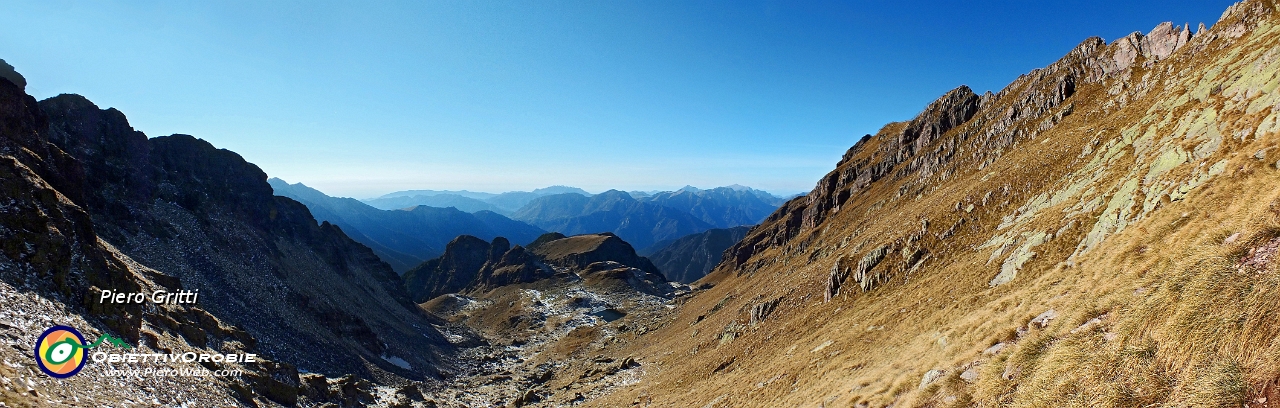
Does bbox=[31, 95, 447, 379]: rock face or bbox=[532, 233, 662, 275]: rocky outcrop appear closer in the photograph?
bbox=[31, 95, 447, 379]: rock face

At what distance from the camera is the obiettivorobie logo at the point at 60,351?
63.3 ft

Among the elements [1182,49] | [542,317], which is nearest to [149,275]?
[542,317]

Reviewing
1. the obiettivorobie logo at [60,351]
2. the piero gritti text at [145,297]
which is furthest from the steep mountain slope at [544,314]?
the obiettivorobie logo at [60,351]

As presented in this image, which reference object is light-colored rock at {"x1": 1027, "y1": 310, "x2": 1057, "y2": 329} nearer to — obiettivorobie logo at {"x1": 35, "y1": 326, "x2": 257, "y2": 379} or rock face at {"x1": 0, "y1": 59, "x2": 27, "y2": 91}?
obiettivorobie logo at {"x1": 35, "y1": 326, "x2": 257, "y2": 379}

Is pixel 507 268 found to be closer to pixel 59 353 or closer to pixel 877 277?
pixel 877 277

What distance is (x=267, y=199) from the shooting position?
9619 cm

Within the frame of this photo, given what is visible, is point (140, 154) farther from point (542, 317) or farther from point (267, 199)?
point (542, 317)

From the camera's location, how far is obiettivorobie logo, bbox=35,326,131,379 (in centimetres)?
1928

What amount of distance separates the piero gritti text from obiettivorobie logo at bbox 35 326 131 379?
6.66 metres

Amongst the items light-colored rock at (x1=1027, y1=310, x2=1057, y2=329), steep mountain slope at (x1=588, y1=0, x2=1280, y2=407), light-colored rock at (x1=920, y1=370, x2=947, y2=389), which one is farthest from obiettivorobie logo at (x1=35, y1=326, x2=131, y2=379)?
light-colored rock at (x1=1027, y1=310, x2=1057, y2=329)

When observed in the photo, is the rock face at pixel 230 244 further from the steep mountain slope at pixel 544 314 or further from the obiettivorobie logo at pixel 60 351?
the obiettivorobie logo at pixel 60 351

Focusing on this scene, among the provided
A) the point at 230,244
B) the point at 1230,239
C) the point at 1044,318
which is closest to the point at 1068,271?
the point at 1044,318

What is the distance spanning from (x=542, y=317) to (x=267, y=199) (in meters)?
63.3

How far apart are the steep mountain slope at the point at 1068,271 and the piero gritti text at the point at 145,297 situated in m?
35.9
